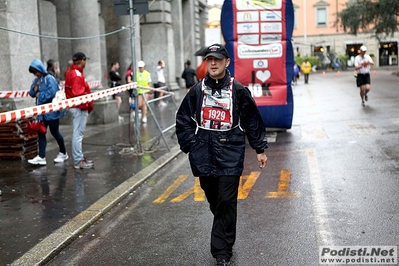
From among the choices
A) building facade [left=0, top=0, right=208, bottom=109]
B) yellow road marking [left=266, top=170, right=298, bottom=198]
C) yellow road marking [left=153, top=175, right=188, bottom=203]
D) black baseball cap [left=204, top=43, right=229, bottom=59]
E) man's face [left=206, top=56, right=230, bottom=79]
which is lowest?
yellow road marking [left=153, top=175, right=188, bottom=203]

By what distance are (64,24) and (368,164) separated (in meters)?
13.9

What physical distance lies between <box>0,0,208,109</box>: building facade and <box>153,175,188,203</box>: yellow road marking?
308 centimetres

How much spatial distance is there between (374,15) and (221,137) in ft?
162

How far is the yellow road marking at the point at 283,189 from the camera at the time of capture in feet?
26.6

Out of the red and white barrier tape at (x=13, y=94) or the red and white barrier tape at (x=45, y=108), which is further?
the red and white barrier tape at (x=13, y=94)

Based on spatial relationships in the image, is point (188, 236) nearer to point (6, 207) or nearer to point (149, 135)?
point (6, 207)

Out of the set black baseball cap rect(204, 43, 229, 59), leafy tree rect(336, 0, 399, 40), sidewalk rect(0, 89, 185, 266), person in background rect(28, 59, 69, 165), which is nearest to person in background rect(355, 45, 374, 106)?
sidewalk rect(0, 89, 185, 266)

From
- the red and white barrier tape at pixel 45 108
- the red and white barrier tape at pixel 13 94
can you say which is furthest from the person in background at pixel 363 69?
the red and white barrier tape at pixel 13 94

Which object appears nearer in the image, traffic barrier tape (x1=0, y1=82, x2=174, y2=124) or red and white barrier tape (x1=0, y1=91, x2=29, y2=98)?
traffic barrier tape (x1=0, y1=82, x2=174, y2=124)

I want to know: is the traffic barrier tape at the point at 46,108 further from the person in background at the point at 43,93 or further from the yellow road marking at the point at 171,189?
the yellow road marking at the point at 171,189

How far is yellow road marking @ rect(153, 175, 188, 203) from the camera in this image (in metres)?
8.41

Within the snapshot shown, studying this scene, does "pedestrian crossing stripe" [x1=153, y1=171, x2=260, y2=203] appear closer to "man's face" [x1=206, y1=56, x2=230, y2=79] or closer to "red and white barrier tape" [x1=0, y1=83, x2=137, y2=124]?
"red and white barrier tape" [x1=0, y1=83, x2=137, y2=124]

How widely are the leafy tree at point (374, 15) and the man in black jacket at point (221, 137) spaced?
141 ft

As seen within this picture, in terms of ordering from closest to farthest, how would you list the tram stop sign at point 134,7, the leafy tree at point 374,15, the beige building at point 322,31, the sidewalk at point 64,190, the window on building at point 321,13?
the sidewalk at point 64,190 → the tram stop sign at point 134,7 → the leafy tree at point 374,15 → the beige building at point 322,31 → the window on building at point 321,13
